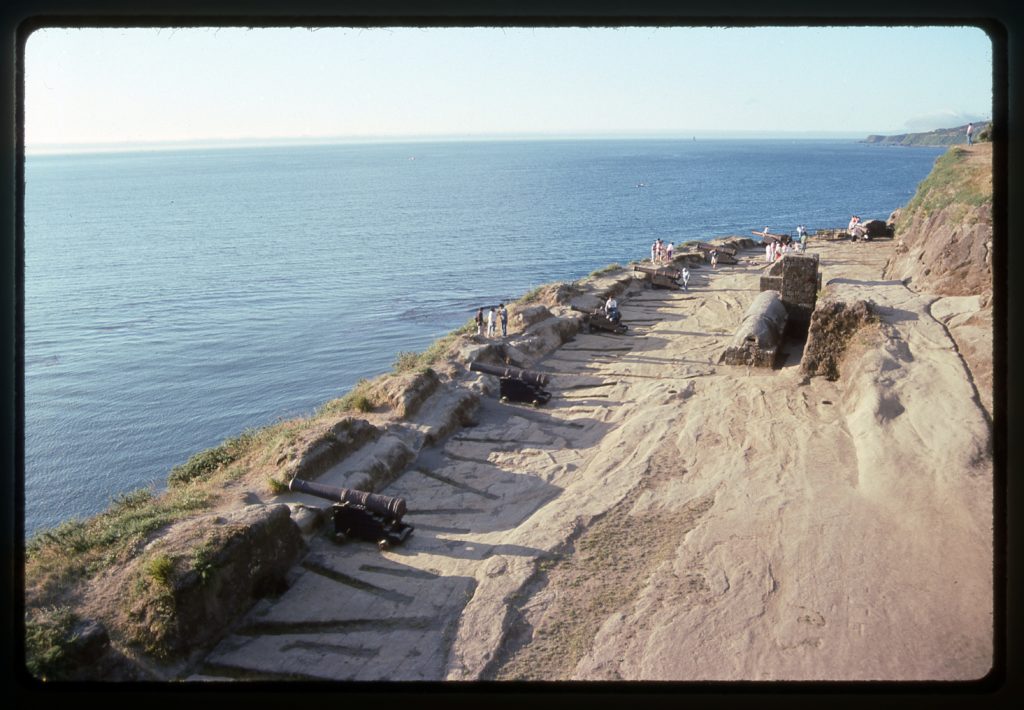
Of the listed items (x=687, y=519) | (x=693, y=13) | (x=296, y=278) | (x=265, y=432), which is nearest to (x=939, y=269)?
(x=687, y=519)

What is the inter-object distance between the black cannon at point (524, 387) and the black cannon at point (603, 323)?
8326mm

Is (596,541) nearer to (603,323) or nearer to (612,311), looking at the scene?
(603,323)

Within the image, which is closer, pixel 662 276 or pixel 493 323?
pixel 493 323

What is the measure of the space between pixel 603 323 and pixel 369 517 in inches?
687

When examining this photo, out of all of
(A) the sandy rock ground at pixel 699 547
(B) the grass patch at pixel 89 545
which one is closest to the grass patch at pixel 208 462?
(B) the grass patch at pixel 89 545

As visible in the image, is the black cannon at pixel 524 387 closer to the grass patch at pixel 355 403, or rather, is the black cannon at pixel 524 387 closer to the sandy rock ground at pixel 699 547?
the sandy rock ground at pixel 699 547

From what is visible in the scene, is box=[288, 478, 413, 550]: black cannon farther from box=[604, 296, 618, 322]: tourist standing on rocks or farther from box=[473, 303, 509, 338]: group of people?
box=[604, 296, 618, 322]: tourist standing on rocks

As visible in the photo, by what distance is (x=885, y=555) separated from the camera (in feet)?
33.4

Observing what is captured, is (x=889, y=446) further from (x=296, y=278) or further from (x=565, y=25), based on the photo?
(x=296, y=278)

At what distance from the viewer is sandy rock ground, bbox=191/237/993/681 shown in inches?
351

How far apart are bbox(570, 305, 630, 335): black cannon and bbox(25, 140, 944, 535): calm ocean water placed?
9661 mm

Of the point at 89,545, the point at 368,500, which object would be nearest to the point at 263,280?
the point at 368,500

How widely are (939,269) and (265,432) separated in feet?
63.7

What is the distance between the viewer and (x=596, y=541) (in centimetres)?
1216
